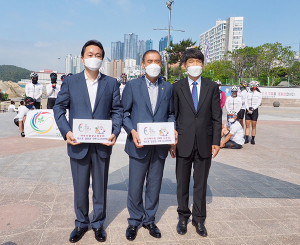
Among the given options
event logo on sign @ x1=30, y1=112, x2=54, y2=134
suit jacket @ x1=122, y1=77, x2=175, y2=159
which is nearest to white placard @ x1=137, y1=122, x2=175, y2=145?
suit jacket @ x1=122, y1=77, x2=175, y2=159

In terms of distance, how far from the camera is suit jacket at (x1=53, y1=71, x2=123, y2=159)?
108 inches

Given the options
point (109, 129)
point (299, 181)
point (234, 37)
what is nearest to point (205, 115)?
point (109, 129)

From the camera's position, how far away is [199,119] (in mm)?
2932

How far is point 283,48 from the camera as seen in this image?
38.7 m

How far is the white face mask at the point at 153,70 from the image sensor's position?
284 centimetres

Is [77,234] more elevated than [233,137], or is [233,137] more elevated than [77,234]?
[233,137]

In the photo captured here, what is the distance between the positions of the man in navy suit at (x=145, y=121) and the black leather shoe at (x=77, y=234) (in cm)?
50

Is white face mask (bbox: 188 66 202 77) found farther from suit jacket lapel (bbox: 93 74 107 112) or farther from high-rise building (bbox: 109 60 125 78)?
high-rise building (bbox: 109 60 125 78)

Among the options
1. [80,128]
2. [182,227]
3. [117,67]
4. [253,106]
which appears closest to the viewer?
[80,128]

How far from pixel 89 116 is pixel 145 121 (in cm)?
60

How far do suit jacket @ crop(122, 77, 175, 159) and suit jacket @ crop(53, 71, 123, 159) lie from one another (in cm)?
16

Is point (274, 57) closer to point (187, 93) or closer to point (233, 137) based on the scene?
point (233, 137)

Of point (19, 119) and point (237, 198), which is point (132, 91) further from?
point (19, 119)

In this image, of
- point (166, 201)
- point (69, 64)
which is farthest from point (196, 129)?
point (69, 64)
